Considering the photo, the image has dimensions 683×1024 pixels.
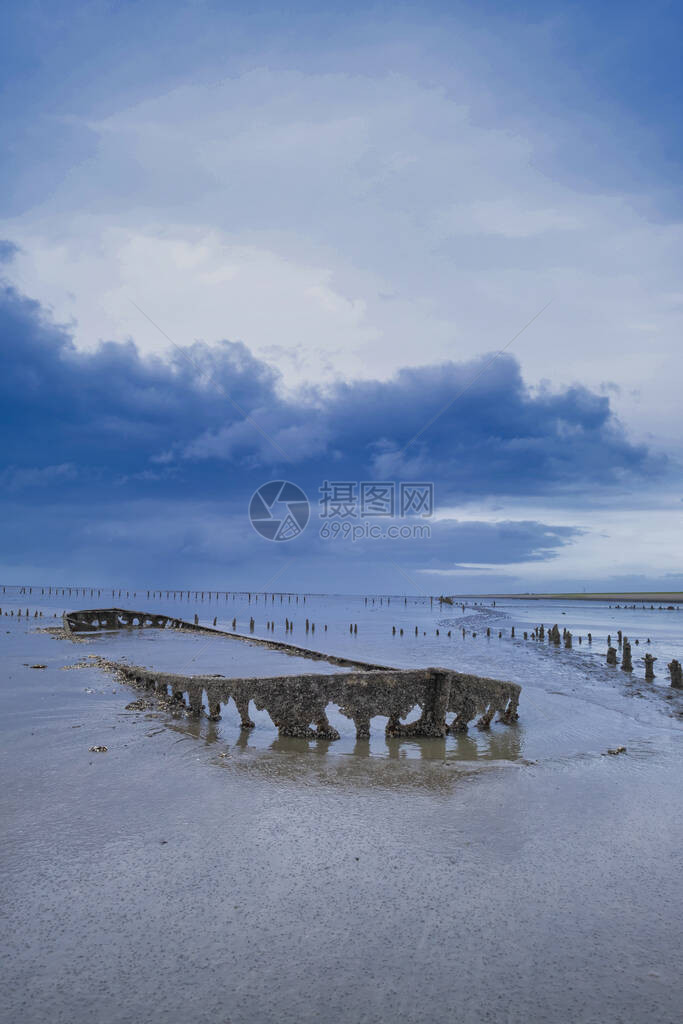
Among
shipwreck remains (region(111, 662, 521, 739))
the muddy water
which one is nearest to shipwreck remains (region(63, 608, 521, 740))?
shipwreck remains (region(111, 662, 521, 739))

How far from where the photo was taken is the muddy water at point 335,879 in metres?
4.31

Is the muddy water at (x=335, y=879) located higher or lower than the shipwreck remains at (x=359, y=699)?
lower

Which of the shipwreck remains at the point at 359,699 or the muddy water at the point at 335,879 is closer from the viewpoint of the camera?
the muddy water at the point at 335,879

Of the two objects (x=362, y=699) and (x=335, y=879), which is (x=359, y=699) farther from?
(x=335, y=879)

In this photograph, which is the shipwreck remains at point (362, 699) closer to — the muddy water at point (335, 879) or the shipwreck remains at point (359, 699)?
the shipwreck remains at point (359, 699)

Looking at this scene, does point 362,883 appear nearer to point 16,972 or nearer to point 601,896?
point 601,896

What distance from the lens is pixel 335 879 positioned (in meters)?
6.01

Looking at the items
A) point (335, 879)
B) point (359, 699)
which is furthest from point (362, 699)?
point (335, 879)

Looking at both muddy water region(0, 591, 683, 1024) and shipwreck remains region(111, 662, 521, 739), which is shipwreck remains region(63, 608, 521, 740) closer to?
shipwreck remains region(111, 662, 521, 739)

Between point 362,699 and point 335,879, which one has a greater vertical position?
point 362,699

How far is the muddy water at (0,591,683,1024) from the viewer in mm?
4312

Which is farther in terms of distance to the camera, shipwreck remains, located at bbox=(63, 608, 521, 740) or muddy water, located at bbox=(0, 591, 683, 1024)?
shipwreck remains, located at bbox=(63, 608, 521, 740)

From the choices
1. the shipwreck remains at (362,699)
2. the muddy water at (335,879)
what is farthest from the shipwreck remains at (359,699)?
the muddy water at (335,879)

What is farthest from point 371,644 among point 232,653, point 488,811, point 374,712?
point 488,811
